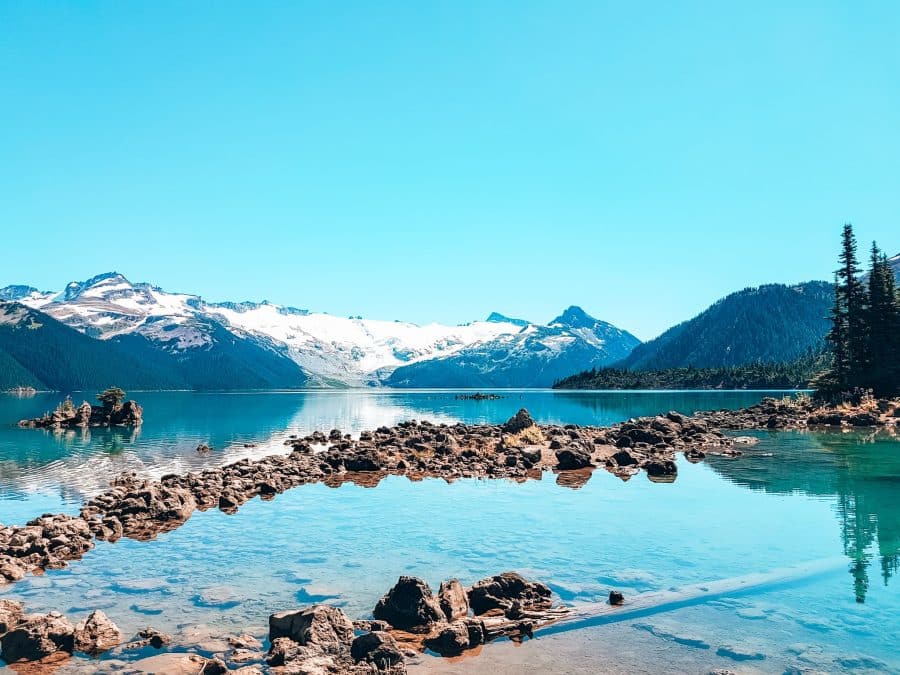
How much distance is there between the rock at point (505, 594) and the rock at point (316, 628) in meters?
4.29

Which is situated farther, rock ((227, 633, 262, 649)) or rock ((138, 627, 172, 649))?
rock ((138, 627, 172, 649))

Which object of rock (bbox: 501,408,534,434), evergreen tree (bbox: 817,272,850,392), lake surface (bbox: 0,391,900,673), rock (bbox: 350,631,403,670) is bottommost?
lake surface (bbox: 0,391,900,673)

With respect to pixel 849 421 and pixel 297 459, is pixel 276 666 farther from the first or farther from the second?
pixel 849 421

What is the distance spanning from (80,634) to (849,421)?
88.6 meters

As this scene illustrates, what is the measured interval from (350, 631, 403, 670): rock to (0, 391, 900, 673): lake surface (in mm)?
1126

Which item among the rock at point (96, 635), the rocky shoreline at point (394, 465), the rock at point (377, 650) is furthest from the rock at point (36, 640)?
the rocky shoreline at point (394, 465)

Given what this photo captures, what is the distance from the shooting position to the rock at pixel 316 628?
15.8m

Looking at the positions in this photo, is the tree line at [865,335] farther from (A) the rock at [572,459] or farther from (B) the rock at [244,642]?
(B) the rock at [244,642]

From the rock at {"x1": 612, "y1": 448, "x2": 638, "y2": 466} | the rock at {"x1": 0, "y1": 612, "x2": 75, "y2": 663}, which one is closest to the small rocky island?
the rock at {"x1": 612, "y1": 448, "x2": 638, "y2": 466}

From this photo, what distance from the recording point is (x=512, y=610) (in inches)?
716

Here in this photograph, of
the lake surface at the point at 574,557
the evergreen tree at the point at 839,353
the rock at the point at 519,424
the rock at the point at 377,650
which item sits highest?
the evergreen tree at the point at 839,353

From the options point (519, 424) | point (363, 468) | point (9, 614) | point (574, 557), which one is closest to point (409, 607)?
point (574, 557)

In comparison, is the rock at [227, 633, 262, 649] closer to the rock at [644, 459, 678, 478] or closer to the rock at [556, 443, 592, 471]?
the rock at [644, 459, 678, 478]

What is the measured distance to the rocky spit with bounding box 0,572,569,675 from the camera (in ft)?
49.2
